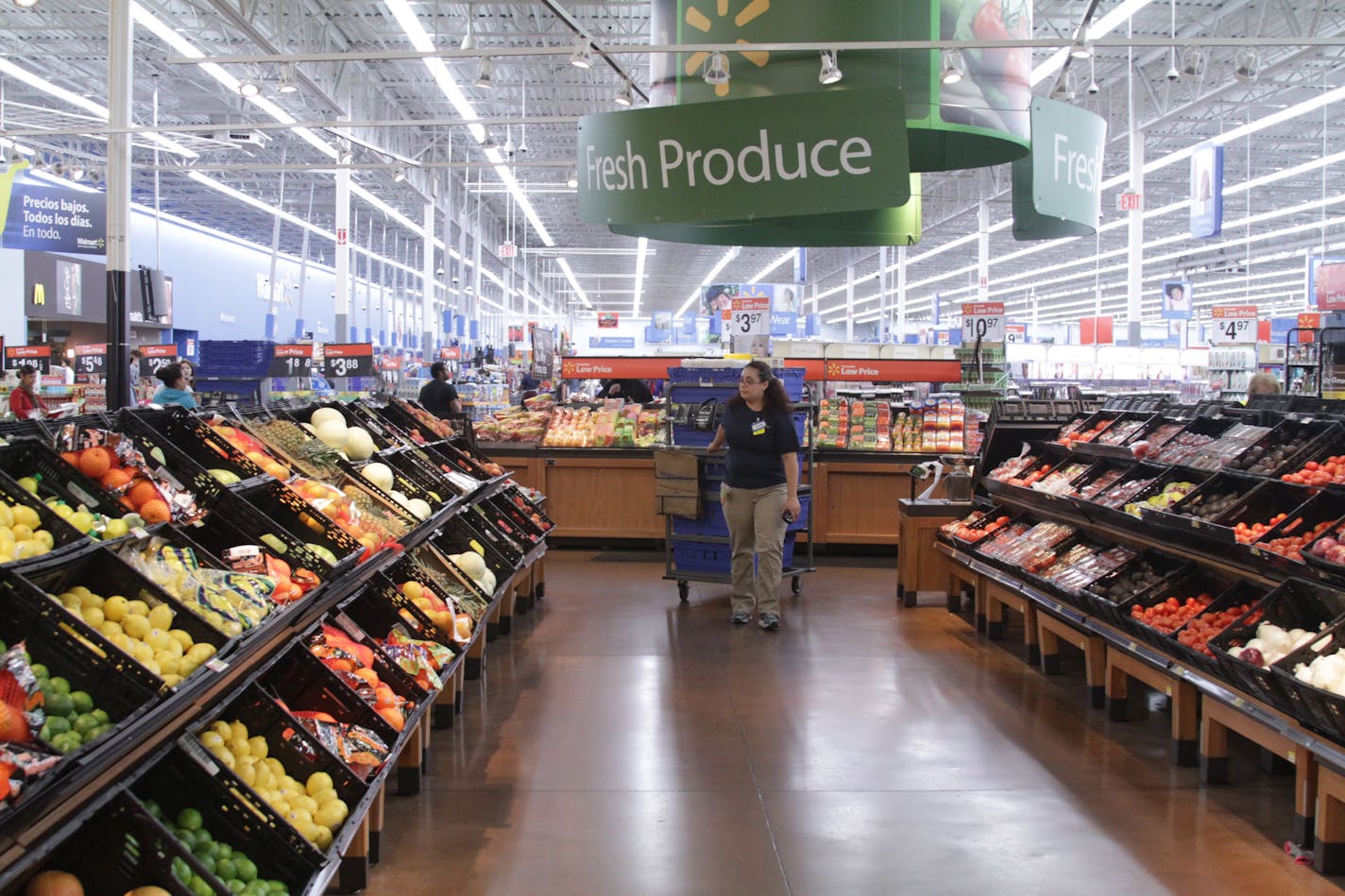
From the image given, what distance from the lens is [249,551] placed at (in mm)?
3475

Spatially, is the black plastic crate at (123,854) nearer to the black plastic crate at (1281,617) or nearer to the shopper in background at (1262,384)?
the black plastic crate at (1281,617)

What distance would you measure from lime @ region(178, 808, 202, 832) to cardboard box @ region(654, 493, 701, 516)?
17.0 feet

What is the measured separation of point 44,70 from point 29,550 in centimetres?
1828

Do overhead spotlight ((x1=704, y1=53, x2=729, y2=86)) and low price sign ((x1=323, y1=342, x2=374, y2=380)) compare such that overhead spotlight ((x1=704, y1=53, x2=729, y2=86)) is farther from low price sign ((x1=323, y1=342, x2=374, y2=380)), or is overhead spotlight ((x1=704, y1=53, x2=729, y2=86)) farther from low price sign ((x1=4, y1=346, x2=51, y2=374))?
low price sign ((x1=4, y1=346, x2=51, y2=374))

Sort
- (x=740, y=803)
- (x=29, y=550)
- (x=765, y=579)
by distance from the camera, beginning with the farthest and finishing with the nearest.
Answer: (x=765, y=579), (x=740, y=803), (x=29, y=550)

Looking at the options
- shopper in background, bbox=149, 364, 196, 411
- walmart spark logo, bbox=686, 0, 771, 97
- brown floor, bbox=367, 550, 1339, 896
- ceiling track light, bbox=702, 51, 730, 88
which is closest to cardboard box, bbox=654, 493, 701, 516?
brown floor, bbox=367, 550, 1339, 896

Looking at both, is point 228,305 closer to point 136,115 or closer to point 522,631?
point 136,115

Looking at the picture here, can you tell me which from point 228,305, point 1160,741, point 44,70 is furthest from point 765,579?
point 228,305

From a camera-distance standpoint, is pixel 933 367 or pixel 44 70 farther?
pixel 44 70

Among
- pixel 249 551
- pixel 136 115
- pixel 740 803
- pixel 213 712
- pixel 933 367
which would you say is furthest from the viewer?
pixel 136 115

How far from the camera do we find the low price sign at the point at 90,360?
55.4 feet

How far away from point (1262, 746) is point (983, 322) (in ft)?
29.2

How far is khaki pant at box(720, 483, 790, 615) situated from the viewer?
22.0 ft

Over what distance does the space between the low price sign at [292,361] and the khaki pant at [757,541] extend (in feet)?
30.9
